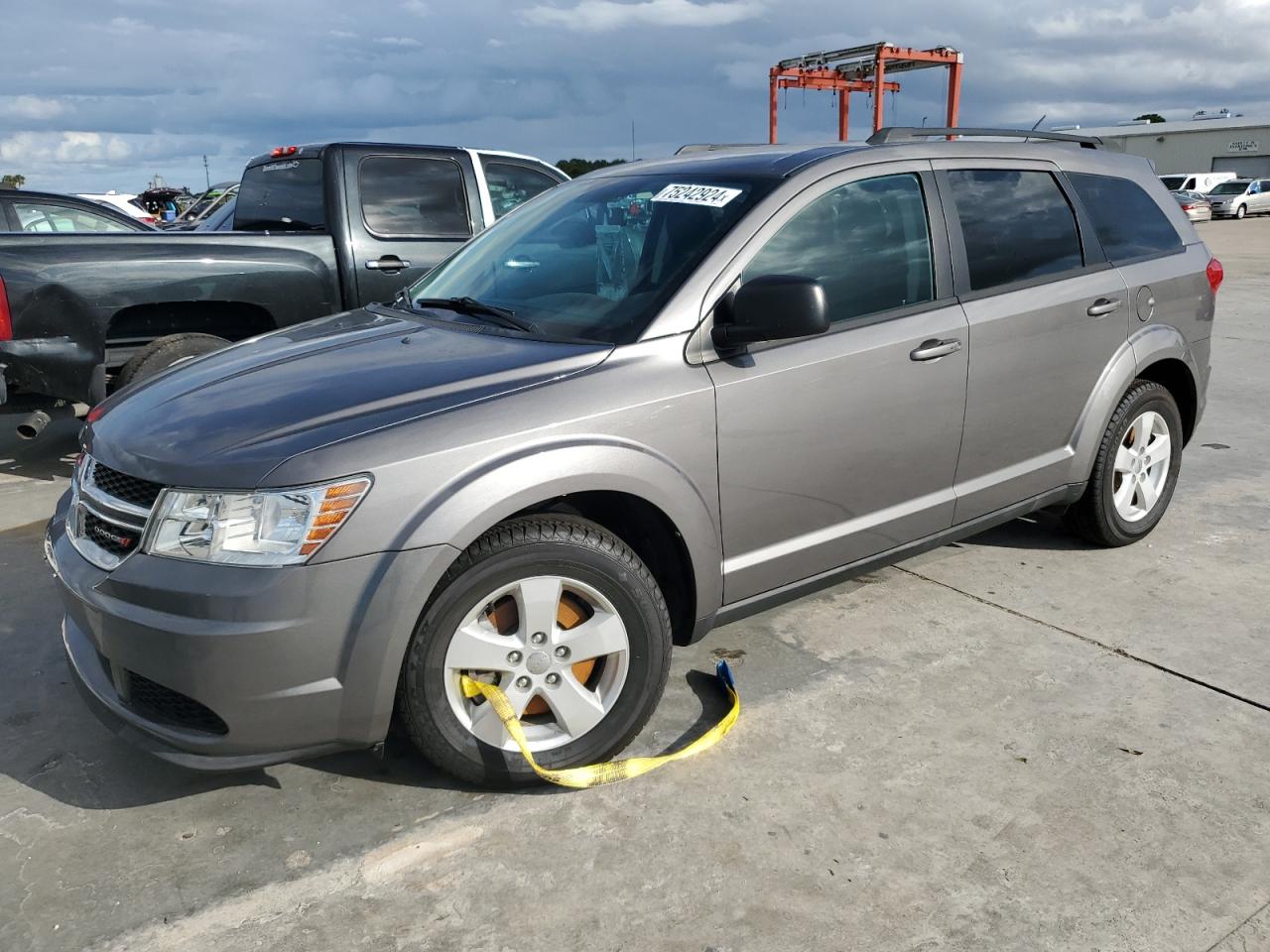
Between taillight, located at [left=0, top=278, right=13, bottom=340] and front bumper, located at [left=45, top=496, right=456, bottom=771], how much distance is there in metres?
3.52

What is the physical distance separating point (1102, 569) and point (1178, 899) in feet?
7.27

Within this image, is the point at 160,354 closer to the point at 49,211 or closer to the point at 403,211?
the point at 403,211

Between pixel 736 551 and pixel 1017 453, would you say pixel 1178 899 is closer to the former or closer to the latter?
pixel 736 551

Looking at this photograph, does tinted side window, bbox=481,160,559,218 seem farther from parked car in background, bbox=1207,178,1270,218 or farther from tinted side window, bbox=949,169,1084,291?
parked car in background, bbox=1207,178,1270,218

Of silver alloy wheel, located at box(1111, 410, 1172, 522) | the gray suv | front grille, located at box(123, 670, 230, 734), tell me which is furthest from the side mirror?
silver alloy wheel, located at box(1111, 410, 1172, 522)

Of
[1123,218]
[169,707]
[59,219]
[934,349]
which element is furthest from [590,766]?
[59,219]

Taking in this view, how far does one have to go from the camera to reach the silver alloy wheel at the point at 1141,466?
4.51 meters

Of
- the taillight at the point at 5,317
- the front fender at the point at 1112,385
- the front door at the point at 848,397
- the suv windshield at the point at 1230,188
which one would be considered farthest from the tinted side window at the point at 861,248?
the suv windshield at the point at 1230,188

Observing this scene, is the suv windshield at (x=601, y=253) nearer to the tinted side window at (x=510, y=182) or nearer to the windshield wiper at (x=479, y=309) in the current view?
the windshield wiper at (x=479, y=309)

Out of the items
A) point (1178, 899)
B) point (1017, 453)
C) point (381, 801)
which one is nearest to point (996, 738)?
point (1178, 899)

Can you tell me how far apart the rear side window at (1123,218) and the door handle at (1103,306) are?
0.21m

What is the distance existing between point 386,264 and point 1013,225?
388 cm

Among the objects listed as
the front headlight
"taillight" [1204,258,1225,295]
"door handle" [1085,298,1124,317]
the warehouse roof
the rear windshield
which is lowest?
the front headlight

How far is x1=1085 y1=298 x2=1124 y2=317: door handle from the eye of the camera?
414cm
